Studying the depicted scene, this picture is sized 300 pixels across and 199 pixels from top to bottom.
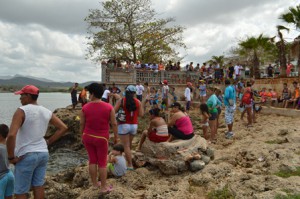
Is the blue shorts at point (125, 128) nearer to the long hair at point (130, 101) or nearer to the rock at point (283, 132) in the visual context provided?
the long hair at point (130, 101)

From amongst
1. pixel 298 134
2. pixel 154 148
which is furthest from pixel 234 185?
pixel 298 134

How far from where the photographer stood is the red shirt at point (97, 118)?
4781 mm

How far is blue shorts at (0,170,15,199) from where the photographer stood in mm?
4252

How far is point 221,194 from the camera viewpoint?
4.92 meters

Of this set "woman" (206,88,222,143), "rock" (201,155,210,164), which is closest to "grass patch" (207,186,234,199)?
"rock" (201,155,210,164)

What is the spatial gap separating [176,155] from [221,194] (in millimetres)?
1597

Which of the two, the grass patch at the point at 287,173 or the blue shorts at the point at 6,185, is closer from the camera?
the blue shorts at the point at 6,185

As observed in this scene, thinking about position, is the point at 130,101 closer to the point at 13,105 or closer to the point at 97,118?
the point at 97,118

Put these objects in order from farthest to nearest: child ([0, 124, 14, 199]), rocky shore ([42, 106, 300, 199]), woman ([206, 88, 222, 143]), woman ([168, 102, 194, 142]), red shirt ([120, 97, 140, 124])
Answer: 1. woman ([206, 88, 222, 143])
2. woman ([168, 102, 194, 142])
3. red shirt ([120, 97, 140, 124])
4. rocky shore ([42, 106, 300, 199])
5. child ([0, 124, 14, 199])

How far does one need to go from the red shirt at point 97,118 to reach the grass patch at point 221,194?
6.61 ft

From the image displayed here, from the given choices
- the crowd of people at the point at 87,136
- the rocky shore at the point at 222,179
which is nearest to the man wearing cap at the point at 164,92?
the rocky shore at the point at 222,179

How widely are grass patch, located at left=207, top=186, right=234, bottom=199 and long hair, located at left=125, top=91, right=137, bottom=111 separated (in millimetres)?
2202

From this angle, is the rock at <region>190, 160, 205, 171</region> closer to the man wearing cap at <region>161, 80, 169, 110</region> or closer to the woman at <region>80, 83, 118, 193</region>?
the woman at <region>80, 83, 118, 193</region>

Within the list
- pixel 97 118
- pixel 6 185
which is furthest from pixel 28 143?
pixel 97 118
